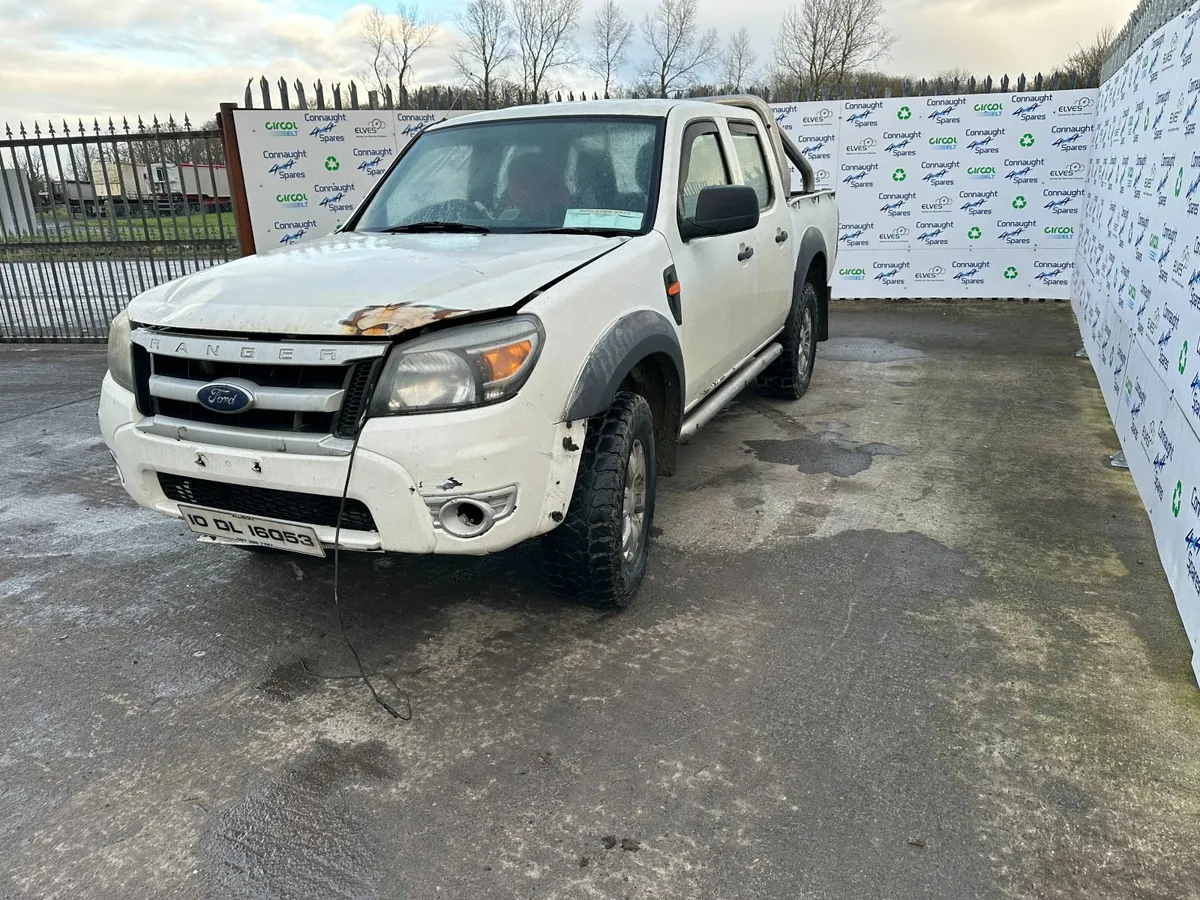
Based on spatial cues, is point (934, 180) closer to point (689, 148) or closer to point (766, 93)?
point (766, 93)


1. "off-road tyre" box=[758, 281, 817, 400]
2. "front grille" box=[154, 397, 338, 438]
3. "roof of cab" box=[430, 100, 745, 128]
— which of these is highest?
"roof of cab" box=[430, 100, 745, 128]

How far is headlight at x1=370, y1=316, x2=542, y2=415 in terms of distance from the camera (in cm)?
262

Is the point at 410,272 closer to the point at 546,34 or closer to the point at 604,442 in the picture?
the point at 604,442

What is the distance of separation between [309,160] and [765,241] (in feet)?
20.3

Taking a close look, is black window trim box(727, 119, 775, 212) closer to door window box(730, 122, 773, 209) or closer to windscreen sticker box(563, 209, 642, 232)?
door window box(730, 122, 773, 209)

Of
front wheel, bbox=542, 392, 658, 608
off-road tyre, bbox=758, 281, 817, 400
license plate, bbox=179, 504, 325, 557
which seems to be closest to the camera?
license plate, bbox=179, 504, 325, 557

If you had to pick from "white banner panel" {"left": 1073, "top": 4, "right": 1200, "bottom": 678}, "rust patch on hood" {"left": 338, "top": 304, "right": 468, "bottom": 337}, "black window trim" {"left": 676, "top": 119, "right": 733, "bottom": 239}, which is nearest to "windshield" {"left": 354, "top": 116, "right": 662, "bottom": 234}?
"black window trim" {"left": 676, "top": 119, "right": 733, "bottom": 239}

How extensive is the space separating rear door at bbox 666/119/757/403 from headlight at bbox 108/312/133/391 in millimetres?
2233

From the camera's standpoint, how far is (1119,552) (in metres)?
3.94

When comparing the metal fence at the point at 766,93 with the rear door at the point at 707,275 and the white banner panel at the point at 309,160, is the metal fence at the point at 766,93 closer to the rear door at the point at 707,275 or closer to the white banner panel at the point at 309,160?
the white banner panel at the point at 309,160

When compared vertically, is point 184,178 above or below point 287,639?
above

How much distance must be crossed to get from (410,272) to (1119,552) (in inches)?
136

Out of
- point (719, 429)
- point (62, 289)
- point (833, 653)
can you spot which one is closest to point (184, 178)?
point (62, 289)

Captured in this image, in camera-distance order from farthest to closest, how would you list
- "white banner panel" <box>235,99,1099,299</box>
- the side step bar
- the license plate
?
"white banner panel" <box>235,99,1099,299</box> < the side step bar < the license plate
